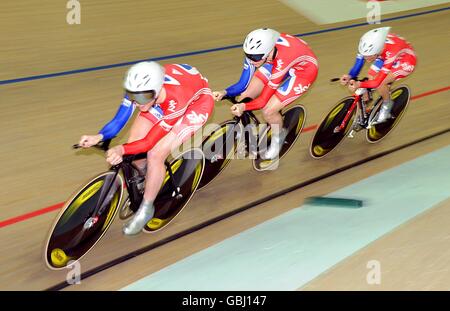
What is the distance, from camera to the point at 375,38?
4.29 m

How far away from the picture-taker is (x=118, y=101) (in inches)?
217

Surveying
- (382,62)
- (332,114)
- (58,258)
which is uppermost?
(382,62)

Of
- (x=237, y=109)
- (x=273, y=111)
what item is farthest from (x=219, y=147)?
(x=273, y=111)

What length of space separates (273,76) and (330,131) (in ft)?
2.64

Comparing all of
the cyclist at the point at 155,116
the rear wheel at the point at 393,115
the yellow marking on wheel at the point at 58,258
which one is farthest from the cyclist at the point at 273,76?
the yellow marking on wheel at the point at 58,258

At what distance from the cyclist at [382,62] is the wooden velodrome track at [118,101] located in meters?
0.47

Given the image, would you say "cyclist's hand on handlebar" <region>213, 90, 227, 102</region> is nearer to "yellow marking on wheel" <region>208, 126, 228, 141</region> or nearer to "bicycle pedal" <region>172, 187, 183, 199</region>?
"yellow marking on wheel" <region>208, 126, 228, 141</region>

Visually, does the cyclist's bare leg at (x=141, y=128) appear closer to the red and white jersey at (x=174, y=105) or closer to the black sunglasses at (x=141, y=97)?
the red and white jersey at (x=174, y=105)

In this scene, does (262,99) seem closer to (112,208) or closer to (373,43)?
(373,43)

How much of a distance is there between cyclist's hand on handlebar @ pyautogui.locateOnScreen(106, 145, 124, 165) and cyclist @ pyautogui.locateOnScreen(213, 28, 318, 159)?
89 cm

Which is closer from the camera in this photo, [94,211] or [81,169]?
[94,211]
